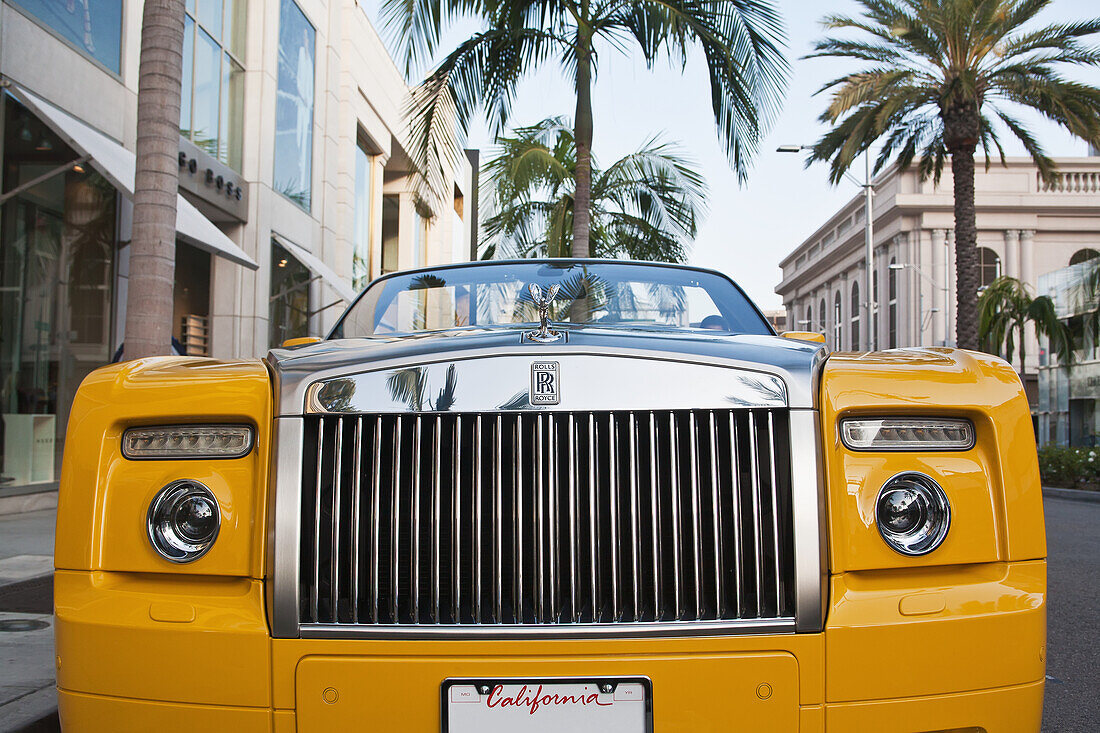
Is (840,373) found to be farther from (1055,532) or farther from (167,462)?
(1055,532)

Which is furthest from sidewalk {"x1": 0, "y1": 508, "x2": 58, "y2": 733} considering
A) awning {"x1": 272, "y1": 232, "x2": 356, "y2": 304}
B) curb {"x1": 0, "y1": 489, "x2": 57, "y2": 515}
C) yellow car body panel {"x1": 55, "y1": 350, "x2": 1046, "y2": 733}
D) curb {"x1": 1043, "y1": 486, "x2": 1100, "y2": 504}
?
curb {"x1": 1043, "y1": 486, "x2": 1100, "y2": 504}

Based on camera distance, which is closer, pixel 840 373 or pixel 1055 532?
pixel 840 373

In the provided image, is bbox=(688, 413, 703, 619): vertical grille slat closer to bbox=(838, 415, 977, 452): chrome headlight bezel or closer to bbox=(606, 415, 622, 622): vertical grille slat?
bbox=(606, 415, 622, 622): vertical grille slat

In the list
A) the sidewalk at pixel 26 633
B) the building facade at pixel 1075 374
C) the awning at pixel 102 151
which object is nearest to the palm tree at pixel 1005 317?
the building facade at pixel 1075 374

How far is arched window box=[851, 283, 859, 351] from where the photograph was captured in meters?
62.5

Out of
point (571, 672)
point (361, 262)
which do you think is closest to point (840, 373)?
point (571, 672)

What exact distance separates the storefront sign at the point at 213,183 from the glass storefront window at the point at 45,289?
163 centimetres

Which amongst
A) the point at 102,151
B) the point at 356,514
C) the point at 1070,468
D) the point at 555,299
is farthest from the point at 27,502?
the point at 1070,468

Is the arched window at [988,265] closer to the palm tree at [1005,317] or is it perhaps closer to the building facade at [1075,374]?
the building facade at [1075,374]

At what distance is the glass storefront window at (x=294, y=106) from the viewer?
16.3m

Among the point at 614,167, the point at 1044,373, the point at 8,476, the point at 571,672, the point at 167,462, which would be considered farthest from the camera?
the point at 1044,373

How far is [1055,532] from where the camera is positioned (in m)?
9.37

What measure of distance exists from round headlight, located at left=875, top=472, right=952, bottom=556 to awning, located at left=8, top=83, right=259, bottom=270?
7.72 metres

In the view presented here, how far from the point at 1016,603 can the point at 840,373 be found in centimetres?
60
